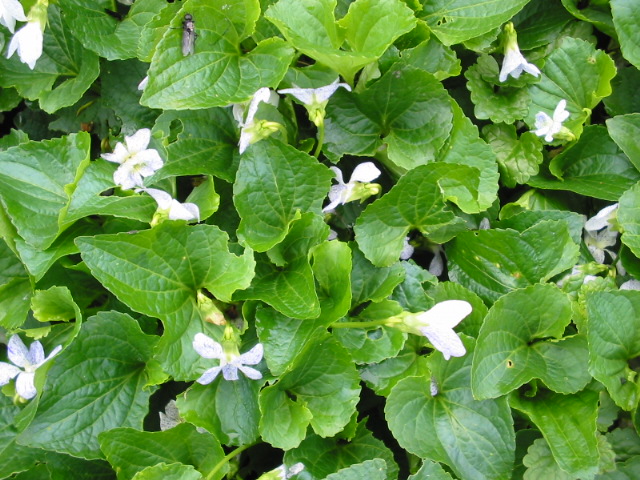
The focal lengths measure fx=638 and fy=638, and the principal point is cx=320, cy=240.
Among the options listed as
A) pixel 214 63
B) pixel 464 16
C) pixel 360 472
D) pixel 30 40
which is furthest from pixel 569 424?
pixel 30 40

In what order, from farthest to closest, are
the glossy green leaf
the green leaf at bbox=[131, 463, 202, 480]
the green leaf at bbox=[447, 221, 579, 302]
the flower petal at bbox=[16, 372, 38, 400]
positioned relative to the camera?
1. the glossy green leaf
2. the green leaf at bbox=[447, 221, 579, 302]
3. the flower petal at bbox=[16, 372, 38, 400]
4. the green leaf at bbox=[131, 463, 202, 480]

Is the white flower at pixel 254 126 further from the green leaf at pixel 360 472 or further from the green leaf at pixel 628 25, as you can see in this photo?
the green leaf at pixel 628 25

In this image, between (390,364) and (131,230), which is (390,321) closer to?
(390,364)

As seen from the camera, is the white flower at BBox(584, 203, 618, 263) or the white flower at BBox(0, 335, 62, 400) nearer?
the white flower at BBox(0, 335, 62, 400)

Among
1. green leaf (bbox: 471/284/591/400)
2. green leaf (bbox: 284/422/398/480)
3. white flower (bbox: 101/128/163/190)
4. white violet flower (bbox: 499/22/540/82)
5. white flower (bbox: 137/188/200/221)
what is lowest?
green leaf (bbox: 284/422/398/480)

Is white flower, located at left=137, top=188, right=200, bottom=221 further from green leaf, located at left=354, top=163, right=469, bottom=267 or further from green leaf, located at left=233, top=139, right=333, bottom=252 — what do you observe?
green leaf, located at left=354, top=163, right=469, bottom=267

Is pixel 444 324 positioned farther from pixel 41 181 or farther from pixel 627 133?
pixel 41 181

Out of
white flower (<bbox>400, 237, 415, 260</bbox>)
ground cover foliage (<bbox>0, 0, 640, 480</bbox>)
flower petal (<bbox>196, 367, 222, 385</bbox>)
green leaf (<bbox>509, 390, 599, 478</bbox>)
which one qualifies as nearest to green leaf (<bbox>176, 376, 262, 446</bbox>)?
ground cover foliage (<bbox>0, 0, 640, 480</bbox>)
